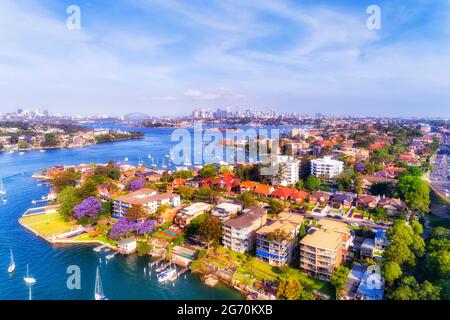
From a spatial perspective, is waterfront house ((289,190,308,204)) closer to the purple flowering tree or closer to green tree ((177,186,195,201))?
green tree ((177,186,195,201))

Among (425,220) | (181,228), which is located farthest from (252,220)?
(425,220)

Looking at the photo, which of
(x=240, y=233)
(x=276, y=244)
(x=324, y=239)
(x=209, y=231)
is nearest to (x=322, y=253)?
(x=324, y=239)

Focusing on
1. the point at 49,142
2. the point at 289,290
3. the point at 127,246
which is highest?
the point at 49,142

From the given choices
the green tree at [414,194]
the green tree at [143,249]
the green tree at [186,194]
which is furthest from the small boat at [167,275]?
the green tree at [414,194]

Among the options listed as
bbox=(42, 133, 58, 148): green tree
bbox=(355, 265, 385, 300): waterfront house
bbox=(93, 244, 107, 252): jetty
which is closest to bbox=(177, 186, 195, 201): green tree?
bbox=(93, 244, 107, 252): jetty

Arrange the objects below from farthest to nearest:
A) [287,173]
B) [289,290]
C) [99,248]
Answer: [287,173] < [99,248] < [289,290]

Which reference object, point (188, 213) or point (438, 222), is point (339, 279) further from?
point (438, 222)

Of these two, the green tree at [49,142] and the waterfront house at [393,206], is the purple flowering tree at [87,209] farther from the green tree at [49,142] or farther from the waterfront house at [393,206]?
the green tree at [49,142]

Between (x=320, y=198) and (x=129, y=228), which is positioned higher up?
(x=320, y=198)
